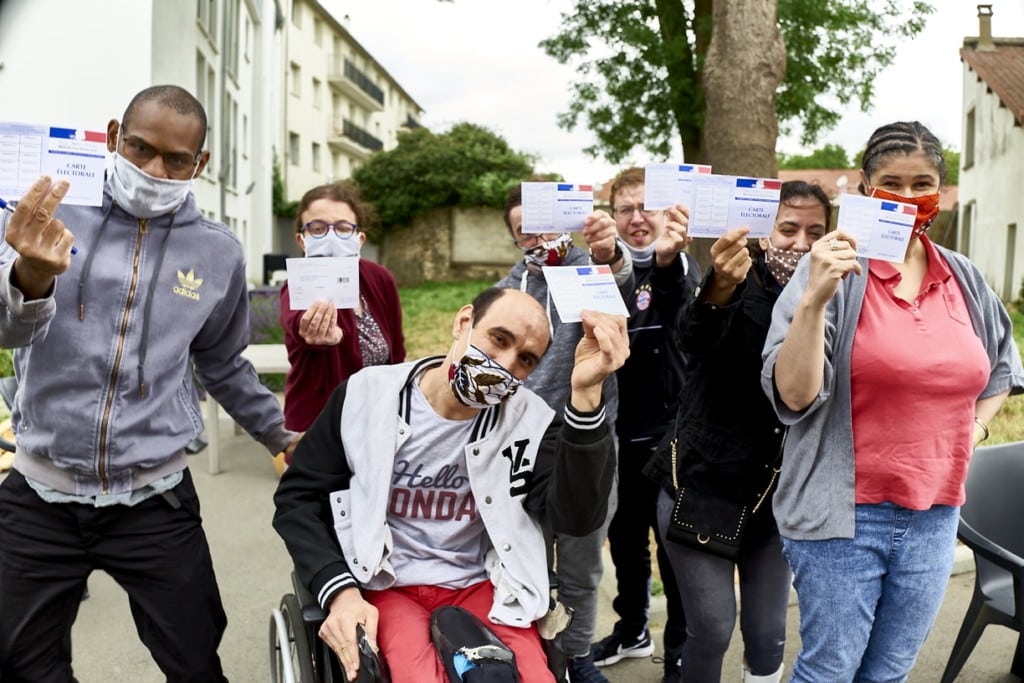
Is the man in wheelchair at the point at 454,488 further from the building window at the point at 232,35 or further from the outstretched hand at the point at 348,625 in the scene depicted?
the building window at the point at 232,35

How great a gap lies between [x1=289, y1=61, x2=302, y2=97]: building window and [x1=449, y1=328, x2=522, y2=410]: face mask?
40.2 m

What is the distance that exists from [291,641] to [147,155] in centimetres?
147

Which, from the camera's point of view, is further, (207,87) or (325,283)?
(207,87)

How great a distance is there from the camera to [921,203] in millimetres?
2299

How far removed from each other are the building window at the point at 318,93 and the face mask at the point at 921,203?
42708 millimetres

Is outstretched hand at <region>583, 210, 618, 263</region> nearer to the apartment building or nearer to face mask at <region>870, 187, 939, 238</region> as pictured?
face mask at <region>870, 187, 939, 238</region>

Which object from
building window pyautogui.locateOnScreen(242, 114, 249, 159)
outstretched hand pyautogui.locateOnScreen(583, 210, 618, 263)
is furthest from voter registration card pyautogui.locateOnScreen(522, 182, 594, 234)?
building window pyautogui.locateOnScreen(242, 114, 249, 159)

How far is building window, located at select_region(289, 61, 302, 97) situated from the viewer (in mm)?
39906

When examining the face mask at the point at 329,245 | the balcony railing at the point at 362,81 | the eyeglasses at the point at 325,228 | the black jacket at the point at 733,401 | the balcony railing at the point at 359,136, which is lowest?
the black jacket at the point at 733,401

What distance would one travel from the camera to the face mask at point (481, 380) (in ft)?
7.77

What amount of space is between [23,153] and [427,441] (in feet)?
4.04

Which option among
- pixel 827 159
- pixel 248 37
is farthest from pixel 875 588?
pixel 827 159

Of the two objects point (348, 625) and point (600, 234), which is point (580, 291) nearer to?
point (600, 234)

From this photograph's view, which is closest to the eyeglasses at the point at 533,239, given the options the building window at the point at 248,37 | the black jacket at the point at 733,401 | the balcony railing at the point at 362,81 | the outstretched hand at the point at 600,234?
the outstretched hand at the point at 600,234
